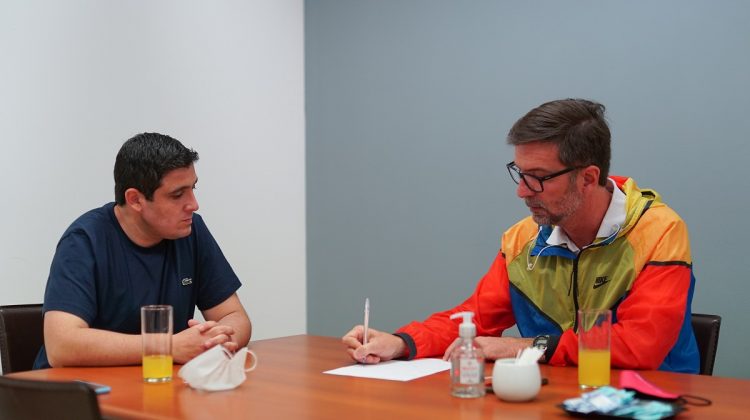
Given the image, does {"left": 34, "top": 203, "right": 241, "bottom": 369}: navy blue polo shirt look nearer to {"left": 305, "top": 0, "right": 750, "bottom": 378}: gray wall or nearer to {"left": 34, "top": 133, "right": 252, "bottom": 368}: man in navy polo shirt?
{"left": 34, "top": 133, "right": 252, "bottom": 368}: man in navy polo shirt

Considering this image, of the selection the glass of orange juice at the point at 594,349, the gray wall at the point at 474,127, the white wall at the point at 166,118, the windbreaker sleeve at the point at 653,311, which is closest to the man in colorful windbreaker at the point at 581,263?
the windbreaker sleeve at the point at 653,311

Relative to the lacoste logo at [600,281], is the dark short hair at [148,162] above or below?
above

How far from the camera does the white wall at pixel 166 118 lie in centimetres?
314

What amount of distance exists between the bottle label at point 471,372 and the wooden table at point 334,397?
39 millimetres

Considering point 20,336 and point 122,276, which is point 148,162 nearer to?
point 122,276

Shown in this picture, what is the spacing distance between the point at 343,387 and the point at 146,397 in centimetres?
40

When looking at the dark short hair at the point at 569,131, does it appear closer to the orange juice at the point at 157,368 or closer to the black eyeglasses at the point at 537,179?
the black eyeglasses at the point at 537,179

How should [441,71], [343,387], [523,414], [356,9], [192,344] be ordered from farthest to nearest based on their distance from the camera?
[356,9] < [441,71] < [192,344] < [343,387] < [523,414]

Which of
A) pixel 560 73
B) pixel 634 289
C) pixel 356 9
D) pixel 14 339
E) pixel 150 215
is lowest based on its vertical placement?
pixel 14 339

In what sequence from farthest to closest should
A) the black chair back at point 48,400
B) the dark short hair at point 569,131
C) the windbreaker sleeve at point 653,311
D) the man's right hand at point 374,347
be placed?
the dark short hair at point 569,131 → the man's right hand at point 374,347 → the windbreaker sleeve at point 653,311 → the black chair back at point 48,400

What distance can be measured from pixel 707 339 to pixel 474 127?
1.69m

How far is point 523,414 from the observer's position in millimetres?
1433

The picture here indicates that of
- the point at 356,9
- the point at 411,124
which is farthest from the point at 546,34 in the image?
the point at 356,9

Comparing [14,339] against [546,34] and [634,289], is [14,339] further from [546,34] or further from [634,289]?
[546,34]
